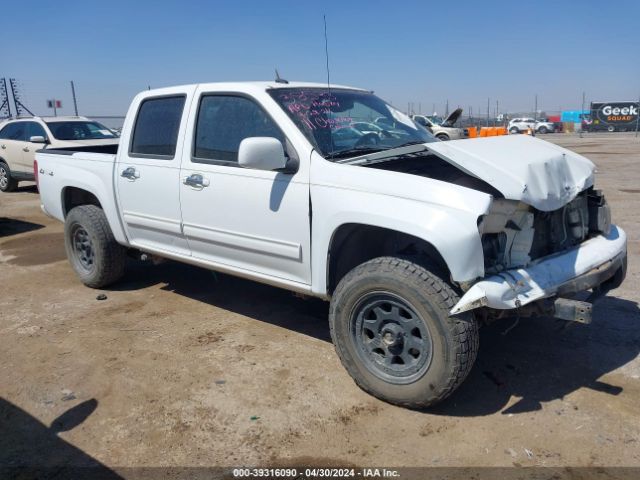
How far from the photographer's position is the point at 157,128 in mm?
4695

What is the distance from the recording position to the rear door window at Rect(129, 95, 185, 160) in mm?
4512

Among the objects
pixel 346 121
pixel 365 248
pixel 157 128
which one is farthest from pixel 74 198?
pixel 365 248

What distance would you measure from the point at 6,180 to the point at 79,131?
2.42 metres

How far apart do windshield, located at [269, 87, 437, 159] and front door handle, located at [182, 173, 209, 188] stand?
2.69 ft

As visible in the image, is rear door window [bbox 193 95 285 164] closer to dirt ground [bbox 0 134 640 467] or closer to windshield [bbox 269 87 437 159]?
windshield [bbox 269 87 437 159]

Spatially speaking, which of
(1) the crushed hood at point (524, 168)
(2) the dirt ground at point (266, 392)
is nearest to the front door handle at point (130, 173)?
(2) the dirt ground at point (266, 392)

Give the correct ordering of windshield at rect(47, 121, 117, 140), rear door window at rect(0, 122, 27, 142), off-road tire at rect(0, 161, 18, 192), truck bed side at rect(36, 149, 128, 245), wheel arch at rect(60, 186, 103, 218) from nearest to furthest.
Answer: truck bed side at rect(36, 149, 128, 245) < wheel arch at rect(60, 186, 103, 218) < windshield at rect(47, 121, 117, 140) < rear door window at rect(0, 122, 27, 142) < off-road tire at rect(0, 161, 18, 192)

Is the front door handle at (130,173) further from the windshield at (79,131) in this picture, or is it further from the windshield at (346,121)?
the windshield at (79,131)

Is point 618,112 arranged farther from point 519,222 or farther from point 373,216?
point 373,216

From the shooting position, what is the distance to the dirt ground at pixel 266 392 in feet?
9.59

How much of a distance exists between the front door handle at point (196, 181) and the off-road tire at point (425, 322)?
1.42 meters

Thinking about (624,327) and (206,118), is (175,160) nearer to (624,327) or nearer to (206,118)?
(206,118)

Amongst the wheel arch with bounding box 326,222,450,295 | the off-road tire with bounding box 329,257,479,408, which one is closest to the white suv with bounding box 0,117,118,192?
the wheel arch with bounding box 326,222,450,295

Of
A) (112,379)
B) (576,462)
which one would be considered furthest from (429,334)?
(112,379)
